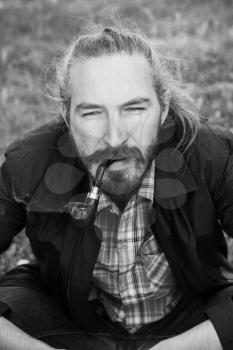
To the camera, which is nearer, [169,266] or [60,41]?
[169,266]

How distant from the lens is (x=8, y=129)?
18.7 ft

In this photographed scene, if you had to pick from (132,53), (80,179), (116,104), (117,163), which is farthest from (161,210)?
(132,53)

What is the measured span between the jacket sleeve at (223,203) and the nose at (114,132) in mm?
431

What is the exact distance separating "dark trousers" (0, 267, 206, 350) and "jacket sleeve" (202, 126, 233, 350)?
175mm

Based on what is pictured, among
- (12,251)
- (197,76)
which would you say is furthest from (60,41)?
(12,251)

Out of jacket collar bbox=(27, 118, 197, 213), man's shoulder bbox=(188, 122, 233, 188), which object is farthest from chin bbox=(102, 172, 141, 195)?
man's shoulder bbox=(188, 122, 233, 188)

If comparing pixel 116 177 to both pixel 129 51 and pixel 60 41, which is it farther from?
pixel 60 41

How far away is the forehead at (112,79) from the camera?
313 cm

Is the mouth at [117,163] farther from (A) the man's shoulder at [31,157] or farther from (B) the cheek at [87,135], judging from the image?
(A) the man's shoulder at [31,157]

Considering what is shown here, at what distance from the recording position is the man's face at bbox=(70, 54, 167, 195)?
3121mm

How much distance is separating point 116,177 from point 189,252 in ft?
1.56

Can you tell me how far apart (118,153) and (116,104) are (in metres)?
0.23

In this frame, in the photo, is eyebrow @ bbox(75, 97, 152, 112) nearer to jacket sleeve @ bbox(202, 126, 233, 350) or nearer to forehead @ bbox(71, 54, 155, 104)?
forehead @ bbox(71, 54, 155, 104)

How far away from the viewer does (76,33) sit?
6363mm
